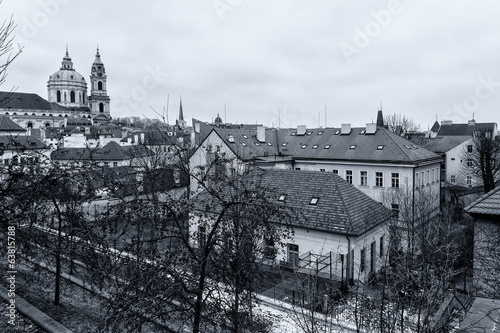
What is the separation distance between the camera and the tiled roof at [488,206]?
10.8 metres

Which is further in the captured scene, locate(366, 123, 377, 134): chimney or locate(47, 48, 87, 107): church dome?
locate(47, 48, 87, 107): church dome

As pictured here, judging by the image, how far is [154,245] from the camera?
6.98 metres

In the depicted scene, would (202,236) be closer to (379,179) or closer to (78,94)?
(379,179)

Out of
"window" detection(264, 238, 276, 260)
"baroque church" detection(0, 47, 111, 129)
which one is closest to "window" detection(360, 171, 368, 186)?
"window" detection(264, 238, 276, 260)

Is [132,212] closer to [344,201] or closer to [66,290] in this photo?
[66,290]

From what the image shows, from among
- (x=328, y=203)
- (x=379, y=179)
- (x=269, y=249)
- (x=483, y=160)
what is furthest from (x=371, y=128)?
(x=269, y=249)

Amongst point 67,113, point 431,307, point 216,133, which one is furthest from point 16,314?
point 67,113

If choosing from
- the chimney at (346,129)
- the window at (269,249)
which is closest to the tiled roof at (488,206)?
the window at (269,249)

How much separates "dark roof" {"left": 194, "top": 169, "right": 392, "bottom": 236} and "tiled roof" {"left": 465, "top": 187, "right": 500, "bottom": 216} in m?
5.96

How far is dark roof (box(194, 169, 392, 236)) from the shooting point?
56.7 feet

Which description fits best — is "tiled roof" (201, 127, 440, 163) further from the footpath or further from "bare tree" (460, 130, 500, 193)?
the footpath

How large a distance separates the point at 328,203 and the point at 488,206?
8.29 meters

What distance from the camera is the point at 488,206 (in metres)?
11.0

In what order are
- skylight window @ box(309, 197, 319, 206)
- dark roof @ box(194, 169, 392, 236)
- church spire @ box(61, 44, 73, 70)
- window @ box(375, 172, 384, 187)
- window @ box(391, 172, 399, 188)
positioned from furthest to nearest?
church spire @ box(61, 44, 73, 70) → window @ box(375, 172, 384, 187) → window @ box(391, 172, 399, 188) → skylight window @ box(309, 197, 319, 206) → dark roof @ box(194, 169, 392, 236)
